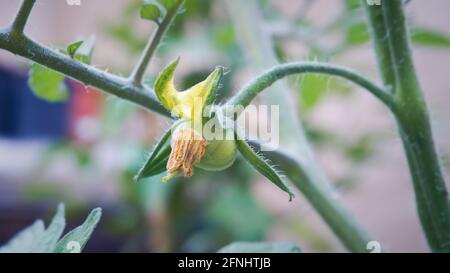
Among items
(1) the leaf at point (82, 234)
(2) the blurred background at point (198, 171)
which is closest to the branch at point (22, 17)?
(1) the leaf at point (82, 234)

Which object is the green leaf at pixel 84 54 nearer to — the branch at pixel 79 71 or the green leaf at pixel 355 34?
the branch at pixel 79 71

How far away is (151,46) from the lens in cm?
33

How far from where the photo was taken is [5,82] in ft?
4.51

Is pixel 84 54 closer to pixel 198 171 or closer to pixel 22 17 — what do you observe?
pixel 22 17

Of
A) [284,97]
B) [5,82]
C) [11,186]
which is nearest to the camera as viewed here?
[284,97]

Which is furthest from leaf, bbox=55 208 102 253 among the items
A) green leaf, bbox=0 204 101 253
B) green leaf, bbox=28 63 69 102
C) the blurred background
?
the blurred background

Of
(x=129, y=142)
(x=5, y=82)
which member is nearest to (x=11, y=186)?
(x=5, y=82)

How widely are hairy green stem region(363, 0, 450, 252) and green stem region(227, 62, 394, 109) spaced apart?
1 centimetres

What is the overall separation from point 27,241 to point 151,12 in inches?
7.3

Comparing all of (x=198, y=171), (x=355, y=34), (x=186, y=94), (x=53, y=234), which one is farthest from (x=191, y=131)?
(x=198, y=171)

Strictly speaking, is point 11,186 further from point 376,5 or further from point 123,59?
point 376,5

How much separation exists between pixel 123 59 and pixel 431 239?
1.00 metres

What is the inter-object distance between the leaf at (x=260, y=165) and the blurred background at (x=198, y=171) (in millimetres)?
516

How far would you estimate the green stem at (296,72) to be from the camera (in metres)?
0.29
